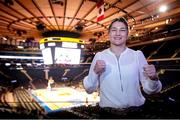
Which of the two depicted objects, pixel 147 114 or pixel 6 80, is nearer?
pixel 147 114

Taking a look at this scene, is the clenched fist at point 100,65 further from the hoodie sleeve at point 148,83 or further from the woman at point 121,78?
the hoodie sleeve at point 148,83

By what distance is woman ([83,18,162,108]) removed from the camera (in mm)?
1371

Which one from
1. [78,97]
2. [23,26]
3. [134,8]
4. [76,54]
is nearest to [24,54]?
[76,54]

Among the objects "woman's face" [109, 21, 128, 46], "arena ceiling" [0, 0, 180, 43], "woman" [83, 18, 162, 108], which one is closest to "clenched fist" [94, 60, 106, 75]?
"woman" [83, 18, 162, 108]

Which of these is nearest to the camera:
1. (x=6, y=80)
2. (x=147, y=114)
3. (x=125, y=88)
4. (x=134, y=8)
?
(x=147, y=114)

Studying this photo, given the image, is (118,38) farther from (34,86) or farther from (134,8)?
(34,86)

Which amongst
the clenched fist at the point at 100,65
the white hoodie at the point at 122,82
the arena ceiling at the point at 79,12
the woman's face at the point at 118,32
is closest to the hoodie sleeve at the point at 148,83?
the white hoodie at the point at 122,82

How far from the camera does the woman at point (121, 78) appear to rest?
4.50 ft

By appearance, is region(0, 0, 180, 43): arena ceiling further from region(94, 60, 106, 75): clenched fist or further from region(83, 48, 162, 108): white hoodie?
region(94, 60, 106, 75): clenched fist

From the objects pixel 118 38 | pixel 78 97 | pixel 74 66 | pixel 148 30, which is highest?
pixel 148 30

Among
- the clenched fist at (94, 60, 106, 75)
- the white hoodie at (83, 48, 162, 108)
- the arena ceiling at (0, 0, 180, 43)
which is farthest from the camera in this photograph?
the arena ceiling at (0, 0, 180, 43)

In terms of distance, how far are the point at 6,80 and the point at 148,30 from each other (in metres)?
5.51

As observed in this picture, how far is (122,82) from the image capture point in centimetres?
138

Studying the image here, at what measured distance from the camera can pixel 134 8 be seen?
171 inches
